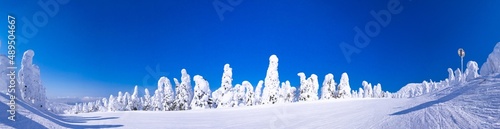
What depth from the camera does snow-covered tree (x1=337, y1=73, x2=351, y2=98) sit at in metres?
64.6

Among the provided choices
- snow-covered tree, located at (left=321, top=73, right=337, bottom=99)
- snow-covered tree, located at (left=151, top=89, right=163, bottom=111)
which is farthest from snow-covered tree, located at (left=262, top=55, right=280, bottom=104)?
snow-covered tree, located at (left=151, top=89, right=163, bottom=111)

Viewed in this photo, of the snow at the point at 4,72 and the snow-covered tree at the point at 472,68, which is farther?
the snow-covered tree at the point at 472,68

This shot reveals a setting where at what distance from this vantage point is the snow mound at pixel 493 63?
911 inches

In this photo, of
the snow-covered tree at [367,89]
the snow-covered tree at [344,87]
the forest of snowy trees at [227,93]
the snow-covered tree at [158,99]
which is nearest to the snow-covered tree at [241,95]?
the forest of snowy trees at [227,93]

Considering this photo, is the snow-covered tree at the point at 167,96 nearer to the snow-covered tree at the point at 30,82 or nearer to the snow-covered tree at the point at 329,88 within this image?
the snow-covered tree at the point at 30,82

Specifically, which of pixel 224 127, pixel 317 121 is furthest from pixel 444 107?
pixel 224 127

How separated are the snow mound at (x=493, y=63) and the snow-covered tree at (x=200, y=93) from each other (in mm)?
36081

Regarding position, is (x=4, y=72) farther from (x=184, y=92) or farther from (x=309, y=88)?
(x=309, y=88)

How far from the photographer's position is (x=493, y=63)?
23766 millimetres

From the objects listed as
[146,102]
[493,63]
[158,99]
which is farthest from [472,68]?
[146,102]

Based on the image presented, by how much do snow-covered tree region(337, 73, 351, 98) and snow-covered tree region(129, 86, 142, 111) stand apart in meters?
39.9

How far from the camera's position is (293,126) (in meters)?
18.0

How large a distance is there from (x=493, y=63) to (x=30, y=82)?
126ft

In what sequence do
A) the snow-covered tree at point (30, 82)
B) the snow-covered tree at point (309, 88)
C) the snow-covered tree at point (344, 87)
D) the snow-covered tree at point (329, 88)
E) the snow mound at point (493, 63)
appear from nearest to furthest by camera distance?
1. the snow mound at point (493, 63)
2. the snow-covered tree at point (30, 82)
3. the snow-covered tree at point (309, 88)
4. the snow-covered tree at point (329, 88)
5. the snow-covered tree at point (344, 87)
